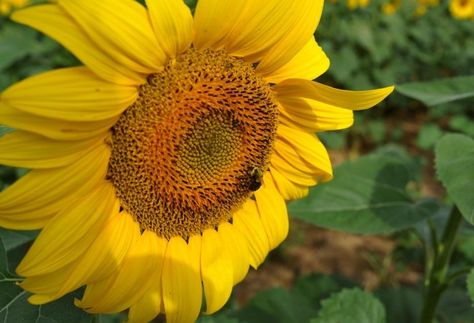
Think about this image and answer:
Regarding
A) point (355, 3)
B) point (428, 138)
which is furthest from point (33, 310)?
point (355, 3)

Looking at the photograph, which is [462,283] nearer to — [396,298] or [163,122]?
[396,298]

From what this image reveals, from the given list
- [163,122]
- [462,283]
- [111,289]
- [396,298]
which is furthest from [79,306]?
[462,283]

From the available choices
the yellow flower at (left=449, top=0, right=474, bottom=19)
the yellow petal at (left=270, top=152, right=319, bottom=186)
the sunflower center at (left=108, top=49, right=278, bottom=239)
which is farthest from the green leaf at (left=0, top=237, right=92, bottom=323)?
the yellow flower at (left=449, top=0, right=474, bottom=19)

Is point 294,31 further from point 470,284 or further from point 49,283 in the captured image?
point 470,284

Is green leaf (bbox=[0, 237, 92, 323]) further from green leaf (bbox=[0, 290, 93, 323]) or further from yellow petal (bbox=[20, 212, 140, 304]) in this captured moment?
yellow petal (bbox=[20, 212, 140, 304])

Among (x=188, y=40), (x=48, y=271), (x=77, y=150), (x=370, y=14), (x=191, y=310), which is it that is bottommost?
(x=370, y=14)
